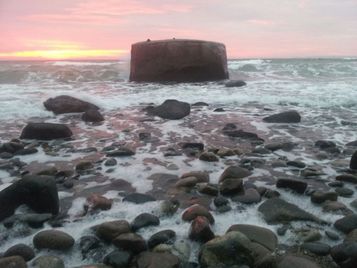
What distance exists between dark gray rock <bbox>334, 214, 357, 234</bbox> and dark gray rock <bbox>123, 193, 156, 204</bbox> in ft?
4.71

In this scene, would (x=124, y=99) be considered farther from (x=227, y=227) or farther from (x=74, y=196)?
(x=227, y=227)

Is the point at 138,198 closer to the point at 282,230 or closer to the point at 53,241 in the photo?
the point at 53,241

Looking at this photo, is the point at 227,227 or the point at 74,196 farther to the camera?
the point at 74,196

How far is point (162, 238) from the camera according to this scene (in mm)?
2715

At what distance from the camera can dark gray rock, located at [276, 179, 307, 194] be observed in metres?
3.50

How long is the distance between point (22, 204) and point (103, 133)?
9.43ft

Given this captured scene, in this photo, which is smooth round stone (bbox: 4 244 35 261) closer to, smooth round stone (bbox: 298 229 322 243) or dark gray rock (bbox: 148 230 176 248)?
dark gray rock (bbox: 148 230 176 248)

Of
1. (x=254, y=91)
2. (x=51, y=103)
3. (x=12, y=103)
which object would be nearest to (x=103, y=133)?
(x=51, y=103)

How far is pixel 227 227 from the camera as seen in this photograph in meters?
2.92

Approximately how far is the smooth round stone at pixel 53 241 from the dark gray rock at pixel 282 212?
140 cm

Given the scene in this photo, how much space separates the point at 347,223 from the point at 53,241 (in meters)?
1.98

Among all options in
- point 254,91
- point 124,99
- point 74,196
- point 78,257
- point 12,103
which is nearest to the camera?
point 78,257

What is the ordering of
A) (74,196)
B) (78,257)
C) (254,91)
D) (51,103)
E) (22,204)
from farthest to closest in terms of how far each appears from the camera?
(254,91), (51,103), (74,196), (22,204), (78,257)

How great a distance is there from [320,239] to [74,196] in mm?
2005
